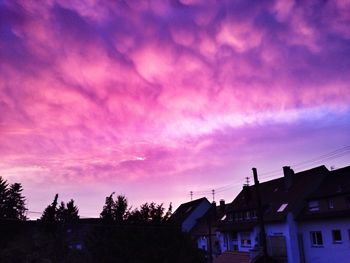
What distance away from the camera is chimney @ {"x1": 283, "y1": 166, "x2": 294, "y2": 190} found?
148 feet

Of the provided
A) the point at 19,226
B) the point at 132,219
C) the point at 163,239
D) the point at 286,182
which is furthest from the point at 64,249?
the point at 286,182

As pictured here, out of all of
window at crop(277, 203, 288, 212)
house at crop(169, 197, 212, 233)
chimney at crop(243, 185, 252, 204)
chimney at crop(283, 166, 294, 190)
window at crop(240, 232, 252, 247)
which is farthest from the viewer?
house at crop(169, 197, 212, 233)

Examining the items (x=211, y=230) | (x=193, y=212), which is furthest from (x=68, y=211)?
(x=211, y=230)

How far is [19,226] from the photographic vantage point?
53.7 metres

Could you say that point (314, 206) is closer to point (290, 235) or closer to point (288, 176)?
point (290, 235)

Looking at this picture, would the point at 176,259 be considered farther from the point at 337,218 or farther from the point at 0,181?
the point at 0,181

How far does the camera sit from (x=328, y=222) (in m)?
34.5

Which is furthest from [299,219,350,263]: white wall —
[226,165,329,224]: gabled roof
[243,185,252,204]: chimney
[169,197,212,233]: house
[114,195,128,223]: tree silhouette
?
[169,197,212,233]: house

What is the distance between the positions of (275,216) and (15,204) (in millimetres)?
44984

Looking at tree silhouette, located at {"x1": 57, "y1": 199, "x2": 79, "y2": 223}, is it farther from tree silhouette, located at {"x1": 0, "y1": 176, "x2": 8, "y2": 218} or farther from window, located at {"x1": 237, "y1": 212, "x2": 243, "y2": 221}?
window, located at {"x1": 237, "y1": 212, "x2": 243, "y2": 221}

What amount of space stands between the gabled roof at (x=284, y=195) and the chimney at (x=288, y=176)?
14.2 inches

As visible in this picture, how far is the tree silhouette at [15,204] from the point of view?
60469 millimetres

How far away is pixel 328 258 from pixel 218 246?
23263 mm

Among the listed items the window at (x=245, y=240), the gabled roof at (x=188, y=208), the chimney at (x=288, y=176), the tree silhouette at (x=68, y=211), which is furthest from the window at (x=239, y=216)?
the tree silhouette at (x=68, y=211)
